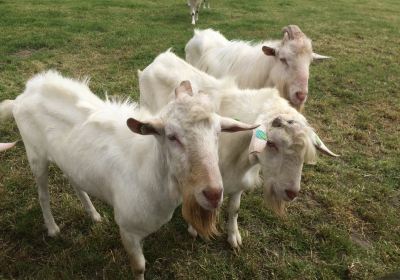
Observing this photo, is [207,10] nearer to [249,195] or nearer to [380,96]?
[380,96]

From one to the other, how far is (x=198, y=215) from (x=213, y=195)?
340 millimetres

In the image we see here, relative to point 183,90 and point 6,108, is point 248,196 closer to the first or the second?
point 183,90

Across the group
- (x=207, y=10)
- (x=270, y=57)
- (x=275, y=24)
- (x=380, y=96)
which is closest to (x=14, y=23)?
(x=207, y=10)

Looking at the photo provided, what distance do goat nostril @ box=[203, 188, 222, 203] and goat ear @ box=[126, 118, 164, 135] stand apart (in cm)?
54

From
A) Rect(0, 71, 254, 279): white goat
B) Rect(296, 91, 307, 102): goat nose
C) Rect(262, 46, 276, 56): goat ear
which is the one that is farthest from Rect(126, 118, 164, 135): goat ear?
Rect(262, 46, 276, 56): goat ear

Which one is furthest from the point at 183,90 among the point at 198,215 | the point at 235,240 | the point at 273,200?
the point at 235,240

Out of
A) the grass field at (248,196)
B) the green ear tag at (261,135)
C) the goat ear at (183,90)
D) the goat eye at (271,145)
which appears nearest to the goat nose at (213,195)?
the goat ear at (183,90)

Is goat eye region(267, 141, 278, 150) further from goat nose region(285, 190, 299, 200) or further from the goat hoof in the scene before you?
the goat hoof

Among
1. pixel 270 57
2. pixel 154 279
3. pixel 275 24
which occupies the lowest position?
pixel 154 279

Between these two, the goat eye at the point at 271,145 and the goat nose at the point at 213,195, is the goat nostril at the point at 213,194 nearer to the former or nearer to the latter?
the goat nose at the point at 213,195

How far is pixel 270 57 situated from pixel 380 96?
13.7 feet

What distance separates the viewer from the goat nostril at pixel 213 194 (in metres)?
2.38

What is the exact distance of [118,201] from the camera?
325 cm

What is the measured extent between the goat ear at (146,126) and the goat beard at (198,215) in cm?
49
